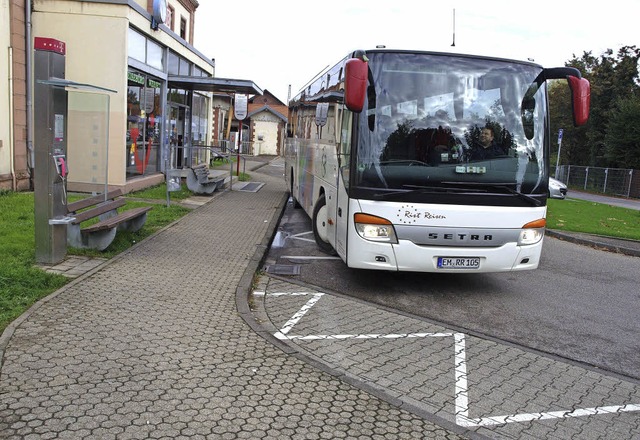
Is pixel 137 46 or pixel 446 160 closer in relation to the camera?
pixel 446 160

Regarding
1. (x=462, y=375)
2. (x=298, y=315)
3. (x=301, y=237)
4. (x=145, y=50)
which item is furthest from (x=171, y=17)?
(x=462, y=375)

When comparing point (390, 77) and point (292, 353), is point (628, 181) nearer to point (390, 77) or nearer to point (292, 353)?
point (390, 77)

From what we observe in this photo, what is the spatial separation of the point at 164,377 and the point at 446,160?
407 cm

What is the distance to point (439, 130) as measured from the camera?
6883 mm

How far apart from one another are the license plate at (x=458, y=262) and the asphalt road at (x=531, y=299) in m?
0.48

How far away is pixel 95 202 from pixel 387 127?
450cm

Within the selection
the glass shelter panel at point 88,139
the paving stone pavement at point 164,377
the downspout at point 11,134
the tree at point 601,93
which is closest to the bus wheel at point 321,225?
the paving stone pavement at point 164,377

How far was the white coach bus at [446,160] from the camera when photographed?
685 centimetres

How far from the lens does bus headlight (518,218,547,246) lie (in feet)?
23.5

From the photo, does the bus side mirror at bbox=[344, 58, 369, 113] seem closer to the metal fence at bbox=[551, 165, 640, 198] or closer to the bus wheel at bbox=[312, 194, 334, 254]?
the bus wheel at bbox=[312, 194, 334, 254]

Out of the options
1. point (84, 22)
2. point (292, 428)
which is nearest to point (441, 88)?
point (292, 428)

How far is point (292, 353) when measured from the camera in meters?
4.96

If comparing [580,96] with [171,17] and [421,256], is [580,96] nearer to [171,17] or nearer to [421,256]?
[421,256]

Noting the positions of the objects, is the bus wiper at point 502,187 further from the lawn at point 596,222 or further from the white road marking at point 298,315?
the lawn at point 596,222
